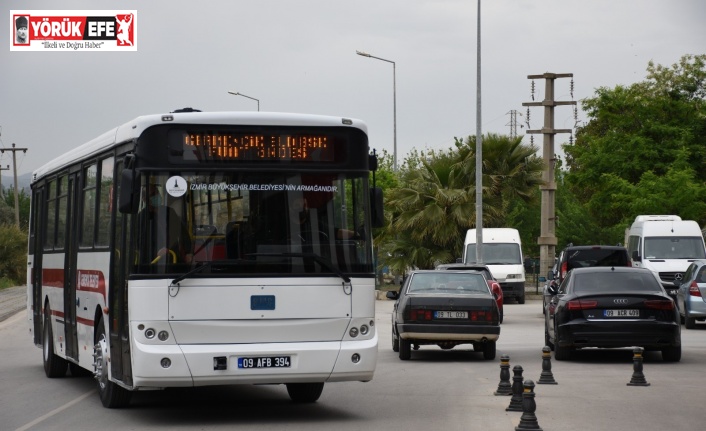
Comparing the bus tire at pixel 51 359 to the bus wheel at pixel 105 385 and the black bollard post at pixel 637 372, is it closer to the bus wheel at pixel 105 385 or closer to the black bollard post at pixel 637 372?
the bus wheel at pixel 105 385

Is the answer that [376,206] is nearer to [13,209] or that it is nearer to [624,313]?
[624,313]

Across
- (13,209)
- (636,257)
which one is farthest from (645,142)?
(13,209)

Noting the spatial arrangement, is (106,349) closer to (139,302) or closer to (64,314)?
(139,302)

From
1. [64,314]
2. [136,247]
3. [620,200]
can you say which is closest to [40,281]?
[64,314]

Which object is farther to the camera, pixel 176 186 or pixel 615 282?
pixel 615 282

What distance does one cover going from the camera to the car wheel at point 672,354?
20.2 m

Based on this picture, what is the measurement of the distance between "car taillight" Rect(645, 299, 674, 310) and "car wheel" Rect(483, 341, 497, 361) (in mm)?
2888

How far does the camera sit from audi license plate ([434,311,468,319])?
68.4ft

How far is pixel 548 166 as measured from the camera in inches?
2037

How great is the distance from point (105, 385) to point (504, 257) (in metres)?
32.6

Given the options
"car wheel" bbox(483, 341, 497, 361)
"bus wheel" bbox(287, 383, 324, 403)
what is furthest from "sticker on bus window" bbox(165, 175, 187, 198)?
"car wheel" bbox(483, 341, 497, 361)

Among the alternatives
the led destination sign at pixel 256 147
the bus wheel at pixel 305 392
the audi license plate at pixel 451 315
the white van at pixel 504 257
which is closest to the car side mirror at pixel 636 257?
the white van at pixel 504 257

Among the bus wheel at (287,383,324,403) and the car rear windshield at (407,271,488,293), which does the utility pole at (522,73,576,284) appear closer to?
the car rear windshield at (407,271,488,293)

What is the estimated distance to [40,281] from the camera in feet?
64.7
